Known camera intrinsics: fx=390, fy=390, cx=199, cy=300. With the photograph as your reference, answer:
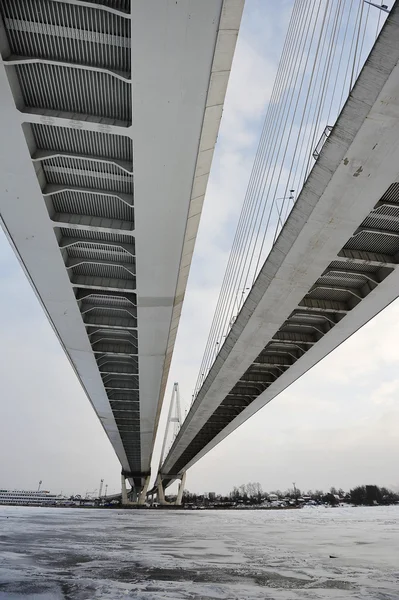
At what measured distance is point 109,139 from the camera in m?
8.74

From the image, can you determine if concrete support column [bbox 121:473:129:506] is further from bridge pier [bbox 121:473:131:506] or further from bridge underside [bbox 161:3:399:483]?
bridge underside [bbox 161:3:399:483]

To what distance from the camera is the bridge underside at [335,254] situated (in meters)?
6.87

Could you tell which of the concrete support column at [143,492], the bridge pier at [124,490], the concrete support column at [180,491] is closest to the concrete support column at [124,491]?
the bridge pier at [124,490]

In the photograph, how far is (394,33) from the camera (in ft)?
18.8

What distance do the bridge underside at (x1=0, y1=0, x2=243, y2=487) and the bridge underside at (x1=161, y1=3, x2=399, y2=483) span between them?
2397 millimetres

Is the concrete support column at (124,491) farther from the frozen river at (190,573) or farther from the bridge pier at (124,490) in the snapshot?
the frozen river at (190,573)

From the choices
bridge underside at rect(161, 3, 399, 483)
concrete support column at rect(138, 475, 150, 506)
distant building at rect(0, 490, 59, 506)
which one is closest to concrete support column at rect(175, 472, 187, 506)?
concrete support column at rect(138, 475, 150, 506)

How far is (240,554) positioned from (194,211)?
7559 millimetres

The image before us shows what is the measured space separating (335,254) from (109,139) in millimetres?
6729

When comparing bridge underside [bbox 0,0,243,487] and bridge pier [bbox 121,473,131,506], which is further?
bridge pier [bbox 121,473,131,506]

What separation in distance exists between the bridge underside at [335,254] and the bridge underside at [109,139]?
2.40 m

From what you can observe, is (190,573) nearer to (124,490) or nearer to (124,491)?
(124,490)

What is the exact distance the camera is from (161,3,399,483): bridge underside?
270 inches

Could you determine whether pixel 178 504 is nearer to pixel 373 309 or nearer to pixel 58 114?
pixel 373 309
